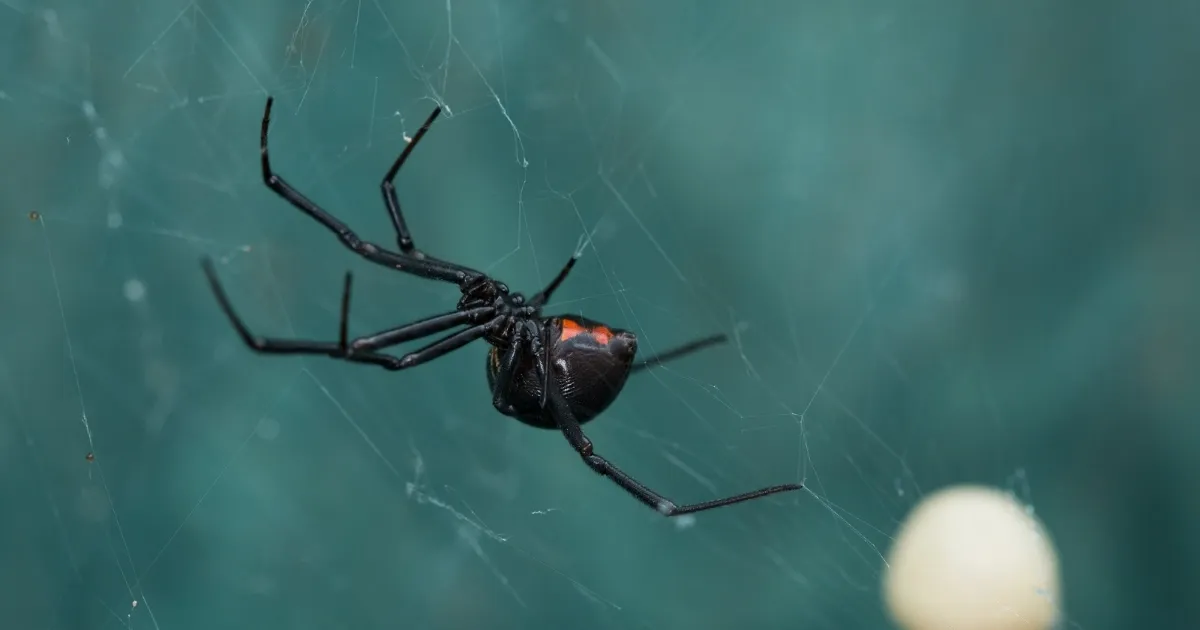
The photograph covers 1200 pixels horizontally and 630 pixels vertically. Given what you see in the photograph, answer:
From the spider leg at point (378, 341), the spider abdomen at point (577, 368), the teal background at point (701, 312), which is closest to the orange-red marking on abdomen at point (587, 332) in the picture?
the spider abdomen at point (577, 368)

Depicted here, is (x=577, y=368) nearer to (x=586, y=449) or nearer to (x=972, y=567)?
(x=586, y=449)

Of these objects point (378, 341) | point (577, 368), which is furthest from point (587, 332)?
point (378, 341)

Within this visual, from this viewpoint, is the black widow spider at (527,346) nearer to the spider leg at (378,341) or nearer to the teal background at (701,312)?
the spider leg at (378,341)

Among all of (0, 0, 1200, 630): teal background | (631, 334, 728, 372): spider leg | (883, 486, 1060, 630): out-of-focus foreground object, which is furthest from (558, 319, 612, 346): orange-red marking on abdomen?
(883, 486, 1060, 630): out-of-focus foreground object

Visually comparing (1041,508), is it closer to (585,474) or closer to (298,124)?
(585,474)

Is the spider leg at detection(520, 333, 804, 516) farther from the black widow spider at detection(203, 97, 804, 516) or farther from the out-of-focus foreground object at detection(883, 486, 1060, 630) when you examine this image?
the out-of-focus foreground object at detection(883, 486, 1060, 630)
